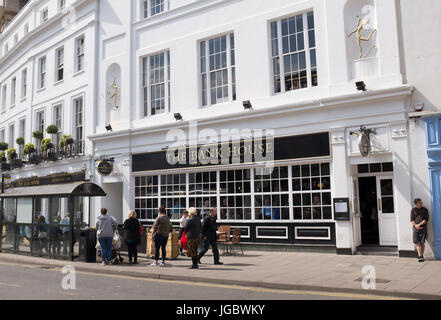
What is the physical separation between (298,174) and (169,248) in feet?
16.6

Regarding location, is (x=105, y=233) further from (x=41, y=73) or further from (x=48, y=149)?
(x=41, y=73)

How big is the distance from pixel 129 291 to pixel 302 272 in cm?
428

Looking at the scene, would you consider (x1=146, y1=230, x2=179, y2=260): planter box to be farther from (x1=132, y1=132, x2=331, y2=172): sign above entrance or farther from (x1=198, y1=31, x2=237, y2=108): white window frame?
(x1=198, y1=31, x2=237, y2=108): white window frame

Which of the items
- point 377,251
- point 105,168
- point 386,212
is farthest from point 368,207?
point 105,168

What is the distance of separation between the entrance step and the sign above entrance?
10.4 feet

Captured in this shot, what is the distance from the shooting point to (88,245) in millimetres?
13578

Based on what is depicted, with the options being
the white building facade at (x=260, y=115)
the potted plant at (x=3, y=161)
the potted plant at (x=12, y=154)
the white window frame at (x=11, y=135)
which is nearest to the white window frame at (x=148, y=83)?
the white building facade at (x=260, y=115)

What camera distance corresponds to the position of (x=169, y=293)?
27.3 feet

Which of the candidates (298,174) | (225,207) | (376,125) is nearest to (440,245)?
(376,125)

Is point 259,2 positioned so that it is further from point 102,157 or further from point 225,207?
→ point 102,157

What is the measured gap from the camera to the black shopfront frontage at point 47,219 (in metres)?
13.9

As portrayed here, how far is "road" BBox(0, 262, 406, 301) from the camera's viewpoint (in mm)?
7820

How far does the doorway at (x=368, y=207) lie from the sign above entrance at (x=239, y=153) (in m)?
2.42
